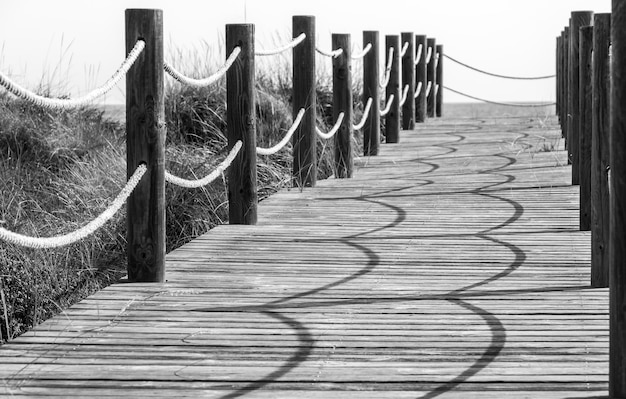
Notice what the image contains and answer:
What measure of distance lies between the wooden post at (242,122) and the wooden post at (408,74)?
24.6 ft

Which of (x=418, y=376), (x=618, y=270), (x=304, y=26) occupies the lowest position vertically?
(x=418, y=376)

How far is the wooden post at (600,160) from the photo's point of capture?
175 inches

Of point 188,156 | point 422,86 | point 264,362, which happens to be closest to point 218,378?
point 264,362

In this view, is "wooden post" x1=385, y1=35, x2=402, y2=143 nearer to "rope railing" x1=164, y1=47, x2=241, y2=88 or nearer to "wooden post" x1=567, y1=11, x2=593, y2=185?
"wooden post" x1=567, y1=11, x2=593, y2=185

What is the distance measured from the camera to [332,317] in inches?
159

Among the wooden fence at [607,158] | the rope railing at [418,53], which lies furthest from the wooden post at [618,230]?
the rope railing at [418,53]

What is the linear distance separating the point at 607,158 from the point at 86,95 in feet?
6.83

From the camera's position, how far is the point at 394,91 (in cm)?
1184

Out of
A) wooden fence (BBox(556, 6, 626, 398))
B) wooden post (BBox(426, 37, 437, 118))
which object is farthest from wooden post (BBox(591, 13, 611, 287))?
wooden post (BBox(426, 37, 437, 118))

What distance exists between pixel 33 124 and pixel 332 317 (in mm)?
6924

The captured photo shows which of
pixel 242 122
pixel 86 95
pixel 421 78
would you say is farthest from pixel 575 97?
pixel 421 78

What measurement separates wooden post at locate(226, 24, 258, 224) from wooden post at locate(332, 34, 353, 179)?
8.32 feet

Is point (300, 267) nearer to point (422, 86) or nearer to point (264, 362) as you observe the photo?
point (264, 362)

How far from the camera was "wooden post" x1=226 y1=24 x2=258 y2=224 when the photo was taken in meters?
6.21
